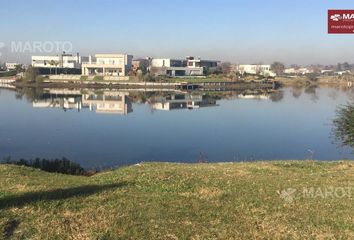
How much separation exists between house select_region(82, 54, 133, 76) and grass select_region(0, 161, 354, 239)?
132 metres

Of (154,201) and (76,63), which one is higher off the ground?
(76,63)

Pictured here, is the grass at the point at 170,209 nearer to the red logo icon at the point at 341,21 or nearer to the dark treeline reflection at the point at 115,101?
the red logo icon at the point at 341,21

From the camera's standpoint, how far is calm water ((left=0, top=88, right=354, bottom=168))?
87.4 ft

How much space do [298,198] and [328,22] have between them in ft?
26.1

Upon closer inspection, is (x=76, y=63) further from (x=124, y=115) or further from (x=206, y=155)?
(x=206, y=155)

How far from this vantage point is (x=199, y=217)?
6688mm

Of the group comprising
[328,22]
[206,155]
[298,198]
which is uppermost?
[328,22]

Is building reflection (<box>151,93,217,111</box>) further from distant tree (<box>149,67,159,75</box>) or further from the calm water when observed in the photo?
distant tree (<box>149,67,159,75</box>)

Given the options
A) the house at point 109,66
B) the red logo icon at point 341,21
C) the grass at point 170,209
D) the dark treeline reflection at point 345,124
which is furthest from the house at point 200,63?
the grass at point 170,209

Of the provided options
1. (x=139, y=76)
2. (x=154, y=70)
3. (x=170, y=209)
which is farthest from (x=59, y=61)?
(x=170, y=209)

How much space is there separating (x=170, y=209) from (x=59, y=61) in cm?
15890

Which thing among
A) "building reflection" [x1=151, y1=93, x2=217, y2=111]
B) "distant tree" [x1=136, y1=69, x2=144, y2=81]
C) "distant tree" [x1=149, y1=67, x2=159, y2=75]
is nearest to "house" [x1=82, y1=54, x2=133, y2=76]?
"distant tree" [x1=149, y1=67, x2=159, y2=75]

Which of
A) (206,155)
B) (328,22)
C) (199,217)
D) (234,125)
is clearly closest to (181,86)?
(234,125)

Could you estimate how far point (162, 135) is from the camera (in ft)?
114
